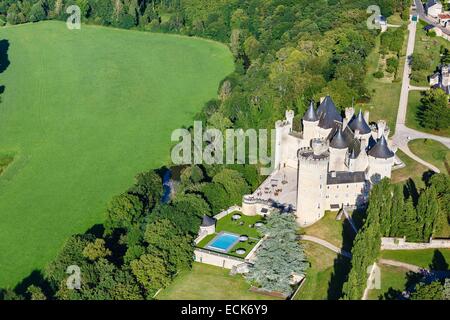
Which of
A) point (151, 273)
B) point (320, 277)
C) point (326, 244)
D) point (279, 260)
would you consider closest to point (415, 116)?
point (326, 244)

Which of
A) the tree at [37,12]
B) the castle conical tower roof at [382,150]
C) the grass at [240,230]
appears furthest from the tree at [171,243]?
the tree at [37,12]

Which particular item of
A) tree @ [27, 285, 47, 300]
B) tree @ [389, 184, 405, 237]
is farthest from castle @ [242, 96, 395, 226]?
tree @ [27, 285, 47, 300]

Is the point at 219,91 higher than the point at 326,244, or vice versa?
the point at 219,91

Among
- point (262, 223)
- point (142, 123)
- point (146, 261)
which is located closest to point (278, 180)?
point (262, 223)

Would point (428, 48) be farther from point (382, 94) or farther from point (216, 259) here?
point (216, 259)

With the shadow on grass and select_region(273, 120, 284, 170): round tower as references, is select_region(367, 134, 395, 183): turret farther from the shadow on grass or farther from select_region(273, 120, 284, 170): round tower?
select_region(273, 120, 284, 170): round tower

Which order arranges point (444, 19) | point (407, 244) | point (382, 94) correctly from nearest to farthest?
point (407, 244) < point (382, 94) < point (444, 19)

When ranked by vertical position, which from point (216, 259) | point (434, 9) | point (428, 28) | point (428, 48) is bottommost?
point (216, 259)
